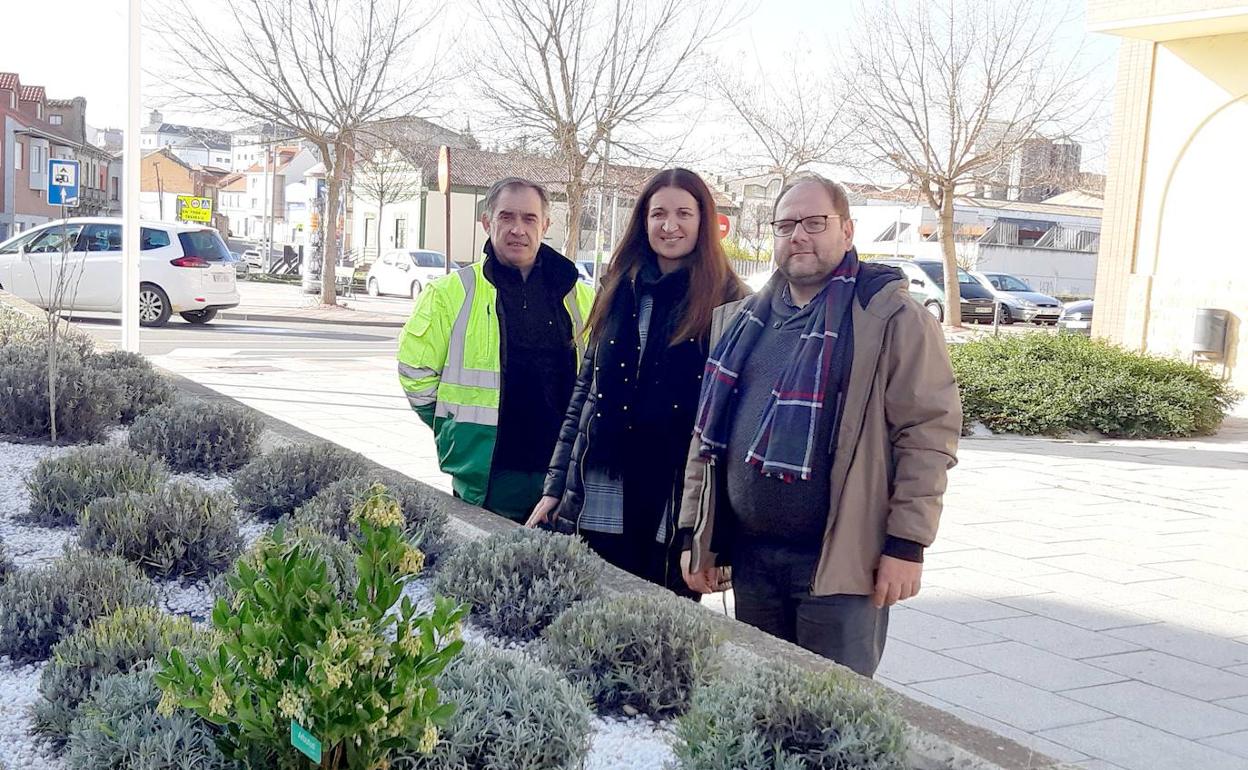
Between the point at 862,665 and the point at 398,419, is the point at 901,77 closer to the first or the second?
the point at 398,419

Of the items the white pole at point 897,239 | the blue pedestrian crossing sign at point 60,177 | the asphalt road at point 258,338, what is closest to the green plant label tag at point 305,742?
the blue pedestrian crossing sign at point 60,177

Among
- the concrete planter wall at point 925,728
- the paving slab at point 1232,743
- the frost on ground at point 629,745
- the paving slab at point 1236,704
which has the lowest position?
the paving slab at point 1236,704

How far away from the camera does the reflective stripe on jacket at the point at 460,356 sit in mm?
4098

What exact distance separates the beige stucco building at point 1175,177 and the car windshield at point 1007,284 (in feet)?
62.2

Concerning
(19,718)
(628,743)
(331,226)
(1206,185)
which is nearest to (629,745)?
(628,743)

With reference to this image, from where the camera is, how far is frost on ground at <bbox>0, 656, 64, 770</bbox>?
8.70 ft

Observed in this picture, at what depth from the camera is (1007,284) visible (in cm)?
3541

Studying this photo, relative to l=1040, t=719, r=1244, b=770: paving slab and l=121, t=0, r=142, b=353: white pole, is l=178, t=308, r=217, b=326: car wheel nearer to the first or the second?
l=121, t=0, r=142, b=353: white pole

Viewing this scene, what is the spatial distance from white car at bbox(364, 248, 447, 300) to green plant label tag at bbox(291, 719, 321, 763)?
32950 mm

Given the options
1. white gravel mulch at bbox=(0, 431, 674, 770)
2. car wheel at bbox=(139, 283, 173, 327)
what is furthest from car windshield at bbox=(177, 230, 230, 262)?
white gravel mulch at bbox=(0, 431, 674, 770)

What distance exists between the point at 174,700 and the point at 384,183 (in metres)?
52.9

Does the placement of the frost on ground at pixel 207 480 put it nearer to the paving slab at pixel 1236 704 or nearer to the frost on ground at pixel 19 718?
the frost on ground at pixel 19 718

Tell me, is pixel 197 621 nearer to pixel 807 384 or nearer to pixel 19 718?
pixel 19 718

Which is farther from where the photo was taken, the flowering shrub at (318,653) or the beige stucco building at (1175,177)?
the beige stucco building at (1175,177)
